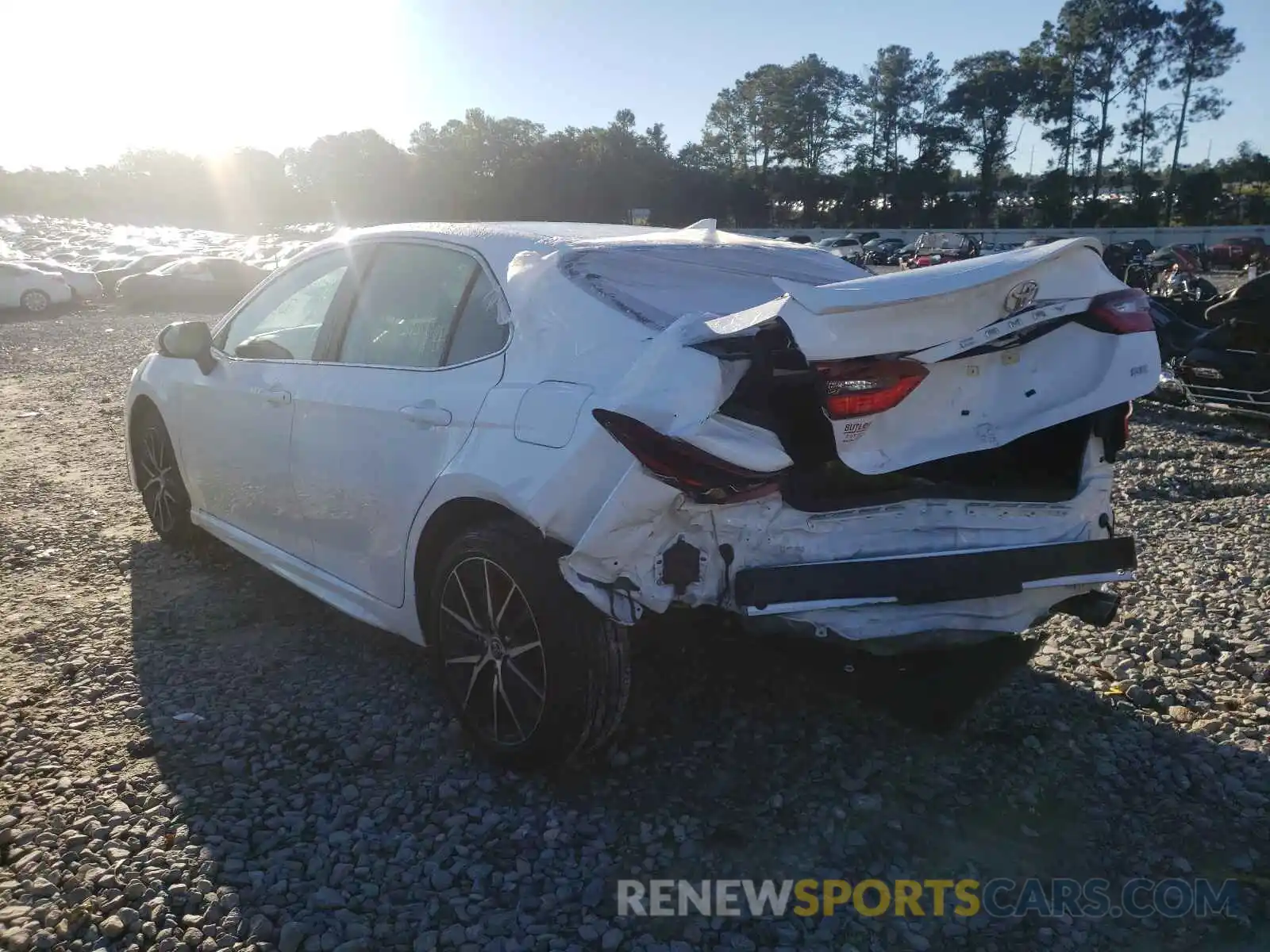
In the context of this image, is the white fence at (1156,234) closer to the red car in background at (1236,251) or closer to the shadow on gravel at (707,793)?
the red car in background at (1236,251)

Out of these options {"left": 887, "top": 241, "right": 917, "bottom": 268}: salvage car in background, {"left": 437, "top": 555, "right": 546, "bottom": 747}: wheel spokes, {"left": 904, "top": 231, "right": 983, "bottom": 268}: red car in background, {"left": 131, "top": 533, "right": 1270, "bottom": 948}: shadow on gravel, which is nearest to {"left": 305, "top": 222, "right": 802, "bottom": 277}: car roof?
{"left": 437, "top": 555, "right": 546, "bottom": 747}: wheel spokes

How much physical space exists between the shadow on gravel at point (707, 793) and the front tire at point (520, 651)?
0.19m

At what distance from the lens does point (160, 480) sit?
525 cm

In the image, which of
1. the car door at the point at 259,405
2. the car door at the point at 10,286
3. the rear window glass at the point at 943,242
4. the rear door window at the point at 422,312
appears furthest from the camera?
the rear window glass at the point at 943,242

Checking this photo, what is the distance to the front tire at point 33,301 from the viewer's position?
25.5 m

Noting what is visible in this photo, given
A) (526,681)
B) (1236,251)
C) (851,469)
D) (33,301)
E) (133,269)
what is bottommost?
(33,301)

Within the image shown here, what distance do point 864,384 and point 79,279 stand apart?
31022 mm

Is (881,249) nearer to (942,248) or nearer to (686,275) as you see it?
(942,248)

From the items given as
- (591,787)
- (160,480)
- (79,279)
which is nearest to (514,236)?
(591,787)

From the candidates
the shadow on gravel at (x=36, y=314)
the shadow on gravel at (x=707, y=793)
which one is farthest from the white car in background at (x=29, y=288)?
the shadow on gravel at (x=707, y=793)

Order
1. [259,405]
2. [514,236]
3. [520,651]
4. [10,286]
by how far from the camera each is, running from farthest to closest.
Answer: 1. [10,286]
2. [259,405]
3. [514,236]
4. [520,651]

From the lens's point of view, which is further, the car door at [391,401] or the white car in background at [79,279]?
the white car in background at [79,279]

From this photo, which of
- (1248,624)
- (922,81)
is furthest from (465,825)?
(922,81)

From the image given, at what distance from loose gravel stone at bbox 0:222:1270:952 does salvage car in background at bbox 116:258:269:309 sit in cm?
2621
